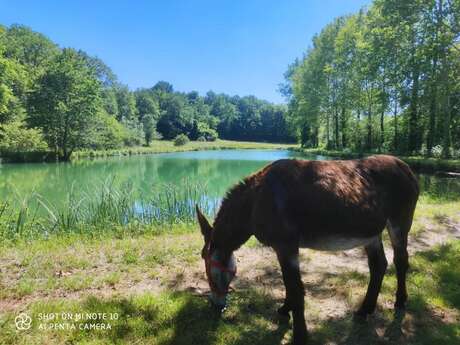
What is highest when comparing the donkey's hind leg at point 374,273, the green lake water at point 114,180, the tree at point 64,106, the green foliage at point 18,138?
the tree at point 64,106

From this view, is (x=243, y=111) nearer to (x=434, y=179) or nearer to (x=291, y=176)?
(x=434, y=179)

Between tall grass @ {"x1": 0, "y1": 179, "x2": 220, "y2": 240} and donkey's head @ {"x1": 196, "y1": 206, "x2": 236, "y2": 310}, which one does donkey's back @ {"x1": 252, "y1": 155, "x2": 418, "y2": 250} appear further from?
tall grass @ {"x1": 0, "y1": 179, "x2": 220, "y2": 240}

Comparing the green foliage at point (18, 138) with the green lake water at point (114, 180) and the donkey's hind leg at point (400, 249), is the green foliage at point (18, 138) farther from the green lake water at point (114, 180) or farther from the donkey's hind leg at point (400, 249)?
the donkey's hind leg at point (400, 249)

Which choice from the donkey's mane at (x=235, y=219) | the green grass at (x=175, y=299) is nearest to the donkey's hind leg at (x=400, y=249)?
the green grass at (x=175, y=299)

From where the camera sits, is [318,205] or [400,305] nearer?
[318,205]

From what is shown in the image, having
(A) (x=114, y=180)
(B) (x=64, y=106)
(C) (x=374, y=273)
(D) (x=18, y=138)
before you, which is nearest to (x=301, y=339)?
(C) (x=374, y=273)

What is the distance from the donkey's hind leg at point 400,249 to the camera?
3.05 m

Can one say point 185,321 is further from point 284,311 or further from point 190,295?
point 284,311

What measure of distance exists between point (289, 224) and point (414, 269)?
9.44 ft

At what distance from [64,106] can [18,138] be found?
5.32 metres

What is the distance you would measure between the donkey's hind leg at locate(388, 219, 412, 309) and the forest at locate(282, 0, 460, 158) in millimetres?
18380

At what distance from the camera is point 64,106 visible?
102 ft

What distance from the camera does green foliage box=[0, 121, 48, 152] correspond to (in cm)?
2795

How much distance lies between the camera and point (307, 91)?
3800cm
